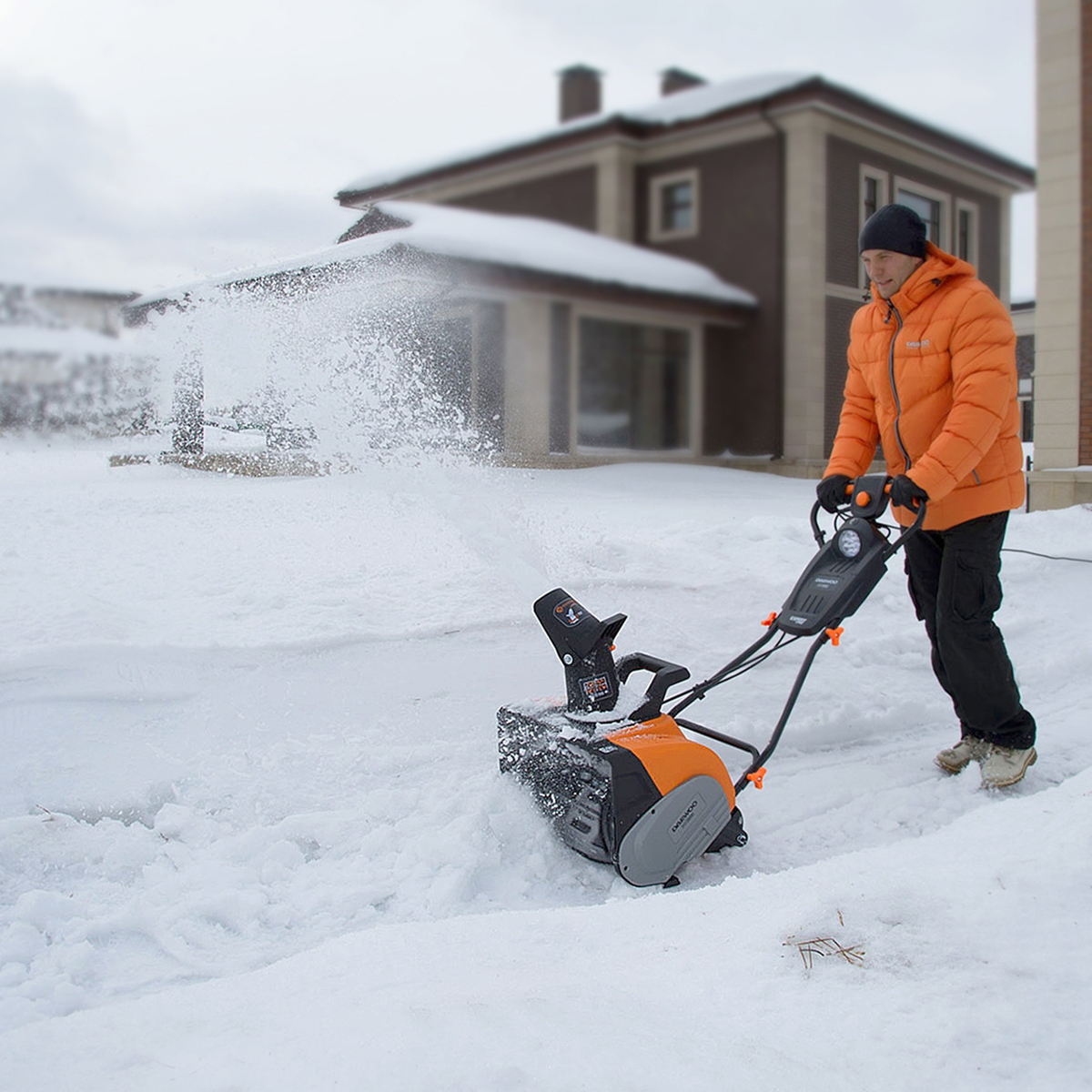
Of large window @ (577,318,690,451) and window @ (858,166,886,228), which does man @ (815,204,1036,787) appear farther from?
window @ (858,166,886,228)

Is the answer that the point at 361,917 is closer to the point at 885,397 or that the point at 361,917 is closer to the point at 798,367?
the point at 885,397

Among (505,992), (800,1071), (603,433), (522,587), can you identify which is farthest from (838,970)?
(603,433)

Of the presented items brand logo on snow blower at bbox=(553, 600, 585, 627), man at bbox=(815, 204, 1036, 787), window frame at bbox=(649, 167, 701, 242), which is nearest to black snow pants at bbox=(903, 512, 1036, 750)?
man at bbox=(815, 204, 1036, 787)

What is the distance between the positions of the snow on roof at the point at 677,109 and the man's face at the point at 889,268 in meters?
9.17

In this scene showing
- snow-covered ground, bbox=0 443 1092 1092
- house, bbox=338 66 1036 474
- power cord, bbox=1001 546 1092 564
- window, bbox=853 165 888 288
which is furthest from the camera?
window, bbox=853 165 888 288

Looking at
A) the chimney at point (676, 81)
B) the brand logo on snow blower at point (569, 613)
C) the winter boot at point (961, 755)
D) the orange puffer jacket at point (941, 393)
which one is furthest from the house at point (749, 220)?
the brand logo on snow blower at point (569, 613)

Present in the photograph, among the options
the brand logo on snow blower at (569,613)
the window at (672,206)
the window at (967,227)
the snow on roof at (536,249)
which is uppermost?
the window at (672,206)

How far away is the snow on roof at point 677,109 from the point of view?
39.2ft

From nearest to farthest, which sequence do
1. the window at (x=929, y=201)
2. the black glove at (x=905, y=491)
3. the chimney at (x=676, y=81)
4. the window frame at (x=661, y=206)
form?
the black glove at (x=905, y=491) < the window at (x=929, y=201) < the window frame at (x=661, y=206) < the chimney at (x=676, y=81)

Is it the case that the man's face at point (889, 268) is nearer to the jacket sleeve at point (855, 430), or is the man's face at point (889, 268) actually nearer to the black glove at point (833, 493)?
the jacket sleeve at point (855, 430)

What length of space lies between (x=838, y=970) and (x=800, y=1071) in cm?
29

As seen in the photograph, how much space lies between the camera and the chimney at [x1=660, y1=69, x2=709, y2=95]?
634 inches

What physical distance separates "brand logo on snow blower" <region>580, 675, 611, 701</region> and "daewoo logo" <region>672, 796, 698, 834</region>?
1.19ft

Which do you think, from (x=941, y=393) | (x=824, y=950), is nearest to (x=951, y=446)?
(x=941, y=393)
